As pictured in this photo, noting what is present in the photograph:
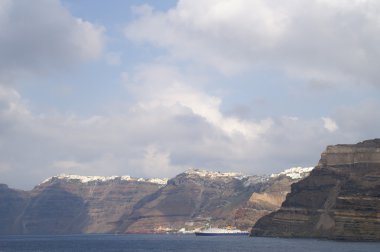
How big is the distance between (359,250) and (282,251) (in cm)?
2318

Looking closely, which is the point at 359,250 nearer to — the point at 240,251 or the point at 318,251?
the point at 318,251

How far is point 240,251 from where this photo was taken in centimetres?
19888

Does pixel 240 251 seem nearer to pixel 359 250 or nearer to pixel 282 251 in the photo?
pixel 282 251

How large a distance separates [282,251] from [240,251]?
14832 millimetres

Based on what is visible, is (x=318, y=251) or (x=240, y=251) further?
(x=240, y=251)

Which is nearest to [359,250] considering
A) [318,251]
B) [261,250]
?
[318,251]

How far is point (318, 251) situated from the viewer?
603ft

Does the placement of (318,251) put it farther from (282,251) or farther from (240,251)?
(240,251)

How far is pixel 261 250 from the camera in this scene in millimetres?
199875

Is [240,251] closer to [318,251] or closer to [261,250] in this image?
[261,250]

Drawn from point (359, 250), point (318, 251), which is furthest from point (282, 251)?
point (359, 250)

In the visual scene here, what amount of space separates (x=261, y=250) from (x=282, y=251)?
37.5ft

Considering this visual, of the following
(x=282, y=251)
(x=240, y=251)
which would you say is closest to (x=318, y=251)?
(x=282, y=251)

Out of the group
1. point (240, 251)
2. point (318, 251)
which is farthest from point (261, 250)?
point (318, 251)
